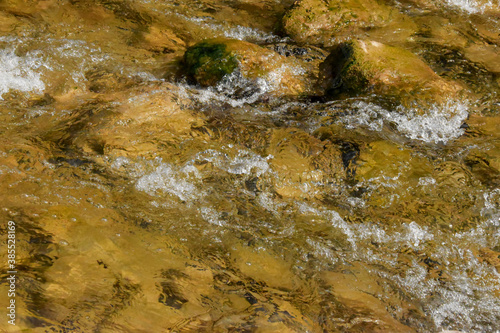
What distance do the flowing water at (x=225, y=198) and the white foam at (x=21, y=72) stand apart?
19 millimetres

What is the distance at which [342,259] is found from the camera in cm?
295

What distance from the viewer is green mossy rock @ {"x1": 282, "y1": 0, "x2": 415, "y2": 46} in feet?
17.3

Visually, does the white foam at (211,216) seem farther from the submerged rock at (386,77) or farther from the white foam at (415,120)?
the submerged rock at (386,77)

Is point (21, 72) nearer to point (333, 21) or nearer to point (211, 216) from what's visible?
point (211, 216)

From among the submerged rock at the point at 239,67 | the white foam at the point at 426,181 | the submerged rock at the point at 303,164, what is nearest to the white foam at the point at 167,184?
the submerged rock at the point at 303,164

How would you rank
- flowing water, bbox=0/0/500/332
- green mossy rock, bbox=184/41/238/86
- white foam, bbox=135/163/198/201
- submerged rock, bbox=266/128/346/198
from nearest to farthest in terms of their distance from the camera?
flowing water, bbox=0/0/500/332 < white foam, bbox=135/163/198/201 < submerged rock, bbox=266/128/346/198 < green mossy rock, bbox=184/41/238/86

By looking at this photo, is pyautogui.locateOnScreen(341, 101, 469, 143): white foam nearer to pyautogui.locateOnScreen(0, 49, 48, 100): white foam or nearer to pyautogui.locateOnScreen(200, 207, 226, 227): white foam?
pyautogui.locateOnScreen(200, 207, 226, 227): white foam

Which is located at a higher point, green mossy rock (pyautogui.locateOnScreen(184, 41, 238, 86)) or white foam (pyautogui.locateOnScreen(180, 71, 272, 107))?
green mossy rock (pyautogui.locateOnScreen(184, 41, 238, 86))

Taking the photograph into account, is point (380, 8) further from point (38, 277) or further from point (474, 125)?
point (38, 277)

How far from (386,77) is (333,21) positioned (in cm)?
161

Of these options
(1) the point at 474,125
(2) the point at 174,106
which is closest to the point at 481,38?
(1) the point at 474,125

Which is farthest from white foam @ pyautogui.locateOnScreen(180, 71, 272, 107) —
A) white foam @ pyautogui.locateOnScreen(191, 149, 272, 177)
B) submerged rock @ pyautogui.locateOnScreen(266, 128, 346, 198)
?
white foam @ pyautogui.locateOnScreen(191, 149, 272, 177)

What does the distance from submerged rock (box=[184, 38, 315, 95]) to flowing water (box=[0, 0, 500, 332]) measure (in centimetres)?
13

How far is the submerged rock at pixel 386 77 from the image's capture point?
163 inches
